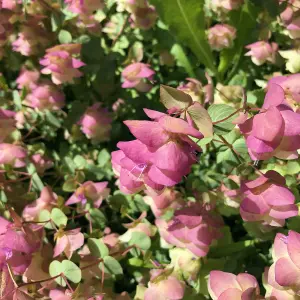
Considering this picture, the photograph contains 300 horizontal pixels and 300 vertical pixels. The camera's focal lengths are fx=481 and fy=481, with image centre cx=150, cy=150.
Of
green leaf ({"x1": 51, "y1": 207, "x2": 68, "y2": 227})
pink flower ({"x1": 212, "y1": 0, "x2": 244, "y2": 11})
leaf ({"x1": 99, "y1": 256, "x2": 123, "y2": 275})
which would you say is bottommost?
leaf ({"x1": 99, "y1": 256, "x2": 123, "y2": 275})

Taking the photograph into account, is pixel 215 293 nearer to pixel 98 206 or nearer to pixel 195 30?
pixel 98 206

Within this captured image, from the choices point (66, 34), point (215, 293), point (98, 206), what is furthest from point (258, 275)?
point (66, 34)

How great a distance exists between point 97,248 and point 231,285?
25 cm

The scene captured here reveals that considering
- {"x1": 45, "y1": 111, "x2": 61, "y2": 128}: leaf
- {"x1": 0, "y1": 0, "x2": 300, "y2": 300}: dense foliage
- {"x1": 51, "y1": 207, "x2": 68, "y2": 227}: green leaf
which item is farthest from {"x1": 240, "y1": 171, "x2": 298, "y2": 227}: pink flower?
{"x1": 45, "y1": 111, "x2": 61, "y2": 128}: leaf

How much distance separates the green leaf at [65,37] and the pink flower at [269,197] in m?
0.49

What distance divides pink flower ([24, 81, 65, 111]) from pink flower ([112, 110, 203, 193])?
0.48 meters

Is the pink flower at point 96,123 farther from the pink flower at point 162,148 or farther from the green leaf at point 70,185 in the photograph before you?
the pink flower at point 162,148

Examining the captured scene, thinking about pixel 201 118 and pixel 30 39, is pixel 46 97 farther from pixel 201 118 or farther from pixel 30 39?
pixel 201 118

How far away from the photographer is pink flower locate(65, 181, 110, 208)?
89cm

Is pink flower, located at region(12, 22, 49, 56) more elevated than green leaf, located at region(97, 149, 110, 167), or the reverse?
pink flower, located at region(12, 22, 49, 56)

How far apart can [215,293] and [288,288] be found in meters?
0.10

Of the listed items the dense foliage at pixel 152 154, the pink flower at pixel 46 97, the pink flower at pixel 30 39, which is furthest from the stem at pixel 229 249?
the pink flower at pixel 30 39

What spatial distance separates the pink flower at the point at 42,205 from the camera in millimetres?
898

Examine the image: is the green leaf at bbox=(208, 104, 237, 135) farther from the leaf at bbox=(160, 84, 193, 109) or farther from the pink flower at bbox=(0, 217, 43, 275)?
the pink flower at bbox=(0, 217, 43, 275)
